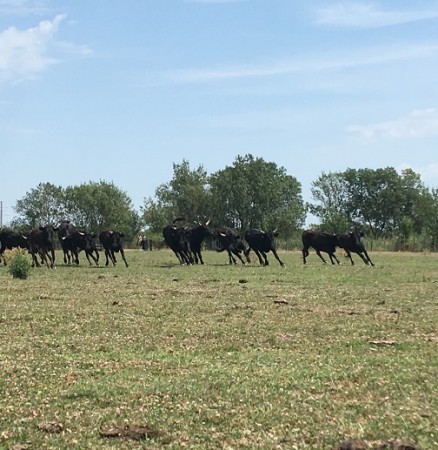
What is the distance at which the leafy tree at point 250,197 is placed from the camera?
109438mm

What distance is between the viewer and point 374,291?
61.0 feet

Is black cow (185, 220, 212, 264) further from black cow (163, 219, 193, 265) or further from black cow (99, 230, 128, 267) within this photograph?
black cow (99, 230, 128, 267)

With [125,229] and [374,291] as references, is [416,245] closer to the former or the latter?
[374,291]

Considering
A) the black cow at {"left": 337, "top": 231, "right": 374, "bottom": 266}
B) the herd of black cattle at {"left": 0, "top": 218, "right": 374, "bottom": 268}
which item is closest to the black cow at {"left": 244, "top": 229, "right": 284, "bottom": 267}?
the herd of black cattle at {"left": 0, "top": 218, "right": 374, "bottom": 268}

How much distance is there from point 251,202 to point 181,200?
37.4 ft

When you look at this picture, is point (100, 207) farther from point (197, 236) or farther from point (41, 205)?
point (197, 236)

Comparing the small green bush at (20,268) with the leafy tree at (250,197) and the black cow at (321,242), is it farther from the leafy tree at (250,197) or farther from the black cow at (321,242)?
the leafy tree at (250,197)

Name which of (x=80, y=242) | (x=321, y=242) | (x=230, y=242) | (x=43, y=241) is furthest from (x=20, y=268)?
(x=321, y=242)

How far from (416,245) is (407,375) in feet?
206

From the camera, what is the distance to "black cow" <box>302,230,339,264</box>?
37.7m

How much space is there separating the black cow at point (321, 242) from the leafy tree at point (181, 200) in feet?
235

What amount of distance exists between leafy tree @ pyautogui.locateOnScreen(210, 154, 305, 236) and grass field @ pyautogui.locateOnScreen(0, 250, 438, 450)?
92930mm

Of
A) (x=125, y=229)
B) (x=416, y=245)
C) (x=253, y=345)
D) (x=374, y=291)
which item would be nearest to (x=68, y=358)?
(x=253, y=345)

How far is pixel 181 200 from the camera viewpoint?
11456 centimetres
